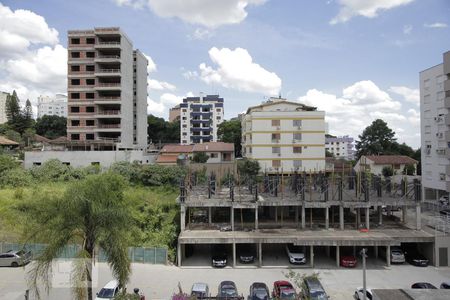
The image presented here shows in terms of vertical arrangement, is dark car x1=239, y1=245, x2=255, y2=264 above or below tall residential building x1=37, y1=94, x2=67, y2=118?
below

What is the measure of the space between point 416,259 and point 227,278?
13715 millimetres

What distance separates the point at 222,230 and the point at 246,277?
5310 millimetres

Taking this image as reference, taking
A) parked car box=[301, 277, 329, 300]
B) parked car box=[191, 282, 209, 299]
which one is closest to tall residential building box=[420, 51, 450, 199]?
parked car box=[301, 277, 329, 300]

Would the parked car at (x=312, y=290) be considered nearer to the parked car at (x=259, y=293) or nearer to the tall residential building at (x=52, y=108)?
the parked car at (x=259, y=293)

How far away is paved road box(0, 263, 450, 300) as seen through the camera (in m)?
20.7

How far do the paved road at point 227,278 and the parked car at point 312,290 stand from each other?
6.10 feet

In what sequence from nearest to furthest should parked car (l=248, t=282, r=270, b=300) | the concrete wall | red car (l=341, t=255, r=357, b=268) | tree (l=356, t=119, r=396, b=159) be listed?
parked car (l=248, t=282, r=270, b=300) < red car (l=341, t=255, r=357, b=268) < the concrete wall < tree (l=356, t=119, r=396, b=159)

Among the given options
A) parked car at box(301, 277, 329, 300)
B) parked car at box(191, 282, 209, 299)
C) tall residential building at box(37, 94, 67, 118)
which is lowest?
parked car at box(191, 282, 209, 299)

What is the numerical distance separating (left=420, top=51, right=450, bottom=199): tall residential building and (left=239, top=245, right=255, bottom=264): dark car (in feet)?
92.5

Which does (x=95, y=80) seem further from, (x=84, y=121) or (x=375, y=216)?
(x=375, y=216)

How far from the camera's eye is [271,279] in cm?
2283

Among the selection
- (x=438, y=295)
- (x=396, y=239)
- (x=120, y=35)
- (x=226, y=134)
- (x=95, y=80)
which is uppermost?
(x=120, y=35)

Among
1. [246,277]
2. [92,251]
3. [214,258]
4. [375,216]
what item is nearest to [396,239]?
[375,216]

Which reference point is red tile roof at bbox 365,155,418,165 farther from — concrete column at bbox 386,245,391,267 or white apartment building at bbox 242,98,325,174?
concrete column at bbox 386,245,391,267
